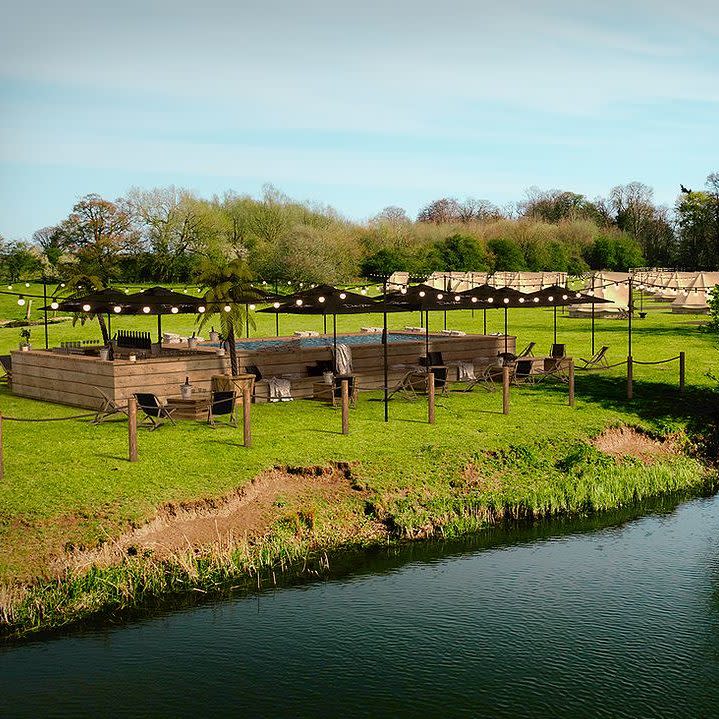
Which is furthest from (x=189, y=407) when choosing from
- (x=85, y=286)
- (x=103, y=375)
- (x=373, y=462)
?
(x=85, y=286)

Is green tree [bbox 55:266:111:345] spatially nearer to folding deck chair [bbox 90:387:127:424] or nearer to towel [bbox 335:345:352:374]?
folding deck chair [bbox 90:387:127:424]

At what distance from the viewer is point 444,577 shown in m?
13.4

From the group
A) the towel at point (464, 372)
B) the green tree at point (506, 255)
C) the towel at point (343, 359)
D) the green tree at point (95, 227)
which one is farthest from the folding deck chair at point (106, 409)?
the green tree at point (506, 255)

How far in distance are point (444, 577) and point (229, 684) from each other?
405 cm

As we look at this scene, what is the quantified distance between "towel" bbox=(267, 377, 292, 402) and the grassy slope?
35 centimetres

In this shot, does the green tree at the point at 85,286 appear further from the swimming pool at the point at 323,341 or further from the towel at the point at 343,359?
the towel at the point at 343,359

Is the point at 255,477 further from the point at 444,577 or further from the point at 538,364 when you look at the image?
the point at 538,364

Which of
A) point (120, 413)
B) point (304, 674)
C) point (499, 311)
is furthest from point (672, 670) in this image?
point (499, 311)

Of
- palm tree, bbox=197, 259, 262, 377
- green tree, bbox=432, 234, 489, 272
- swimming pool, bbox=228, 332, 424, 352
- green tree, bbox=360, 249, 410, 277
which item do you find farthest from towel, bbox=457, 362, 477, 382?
green tree, bbox=432, 234, 489, 272

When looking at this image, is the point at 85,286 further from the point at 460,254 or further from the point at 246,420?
the point at 460,254

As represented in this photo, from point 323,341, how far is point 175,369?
26.2ft

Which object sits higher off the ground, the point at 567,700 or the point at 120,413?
the point at 120,413

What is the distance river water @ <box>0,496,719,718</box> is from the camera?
9.80 m

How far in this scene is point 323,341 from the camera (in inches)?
1085
